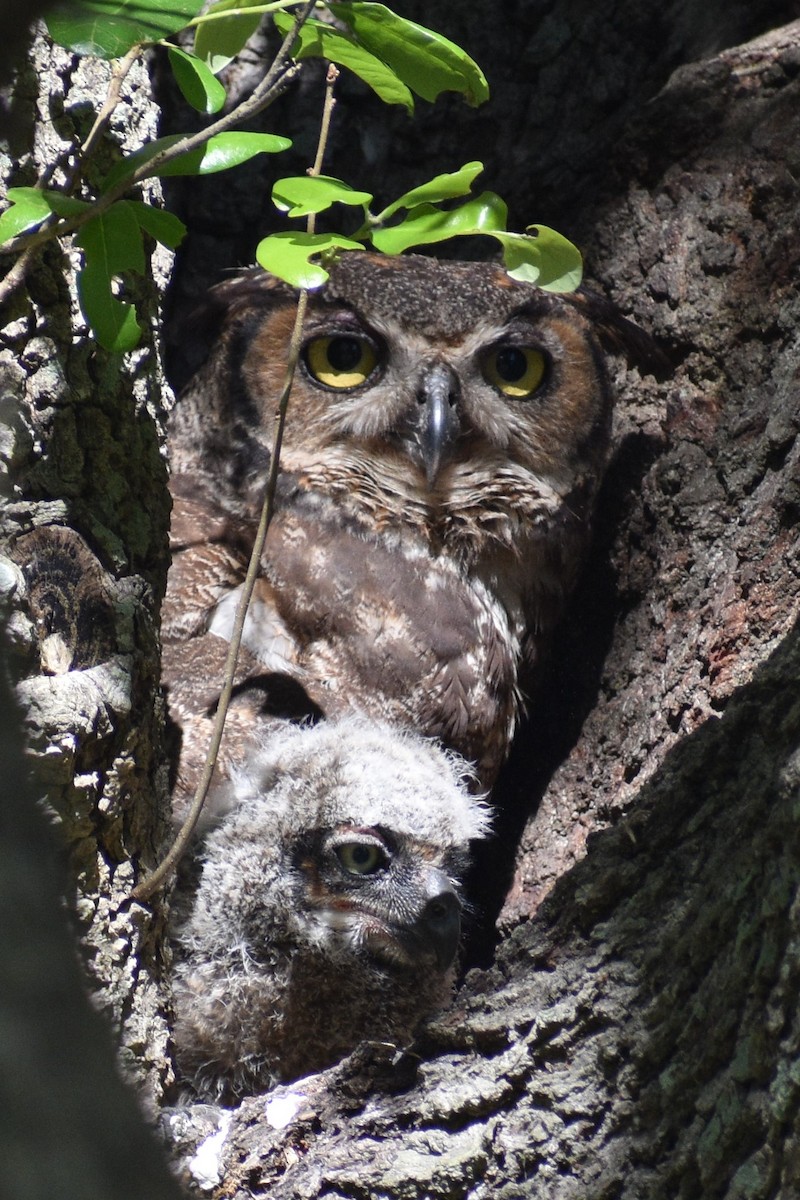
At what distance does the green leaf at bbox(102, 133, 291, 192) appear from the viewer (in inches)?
56.7

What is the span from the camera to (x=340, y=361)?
8.60ft

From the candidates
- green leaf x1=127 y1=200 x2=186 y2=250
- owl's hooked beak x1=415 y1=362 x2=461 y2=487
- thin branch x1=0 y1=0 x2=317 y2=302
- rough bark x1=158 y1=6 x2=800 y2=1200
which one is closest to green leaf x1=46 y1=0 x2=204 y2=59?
thin branch x1=0 y1=0 x2=317 y2=302

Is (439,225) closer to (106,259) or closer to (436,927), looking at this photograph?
(106,259)

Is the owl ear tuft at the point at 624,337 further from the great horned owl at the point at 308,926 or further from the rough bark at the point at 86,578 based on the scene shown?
the rough bark at the point at 86,578

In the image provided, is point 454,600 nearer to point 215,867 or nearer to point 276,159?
point 215,867

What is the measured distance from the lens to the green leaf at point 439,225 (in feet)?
5.16

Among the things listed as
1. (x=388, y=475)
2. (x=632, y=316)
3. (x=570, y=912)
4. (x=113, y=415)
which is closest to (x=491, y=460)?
(x=388, y=475)

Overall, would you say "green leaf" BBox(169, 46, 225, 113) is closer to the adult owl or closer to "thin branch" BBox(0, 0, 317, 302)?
"thin branch" BBox(0, 0, 317, 302)

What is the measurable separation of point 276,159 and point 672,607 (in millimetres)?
1485

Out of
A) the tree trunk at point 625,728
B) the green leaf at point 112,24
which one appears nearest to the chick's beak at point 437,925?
the tree trunk at point 625,728

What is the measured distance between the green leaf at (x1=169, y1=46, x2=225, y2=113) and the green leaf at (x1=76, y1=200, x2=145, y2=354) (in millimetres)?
147

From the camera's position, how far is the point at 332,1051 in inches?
85.1

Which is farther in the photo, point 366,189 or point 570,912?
point 366,189

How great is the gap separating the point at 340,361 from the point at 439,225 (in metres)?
1.02
